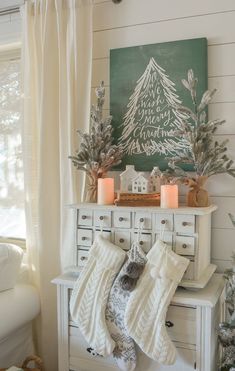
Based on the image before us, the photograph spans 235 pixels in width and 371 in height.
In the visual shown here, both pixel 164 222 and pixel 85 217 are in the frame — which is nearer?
pixel 164 222

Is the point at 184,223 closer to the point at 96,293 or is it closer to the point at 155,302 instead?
the point at 155,302

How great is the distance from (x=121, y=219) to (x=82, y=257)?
0.26 meters

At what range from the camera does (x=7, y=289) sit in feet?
6.21

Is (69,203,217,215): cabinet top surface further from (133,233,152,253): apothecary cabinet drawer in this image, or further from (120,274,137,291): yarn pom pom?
(120,274,137,291): yarn pom pom

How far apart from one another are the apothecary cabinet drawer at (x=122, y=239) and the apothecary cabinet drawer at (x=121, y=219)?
0.03 metres

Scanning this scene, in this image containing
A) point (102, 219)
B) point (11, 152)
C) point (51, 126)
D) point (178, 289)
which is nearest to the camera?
point (178, 289)

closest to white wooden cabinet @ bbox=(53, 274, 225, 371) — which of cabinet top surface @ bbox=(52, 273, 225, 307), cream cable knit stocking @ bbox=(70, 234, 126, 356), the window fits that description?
cabinet top surface @ bbox=(52, 273, 225, 307)

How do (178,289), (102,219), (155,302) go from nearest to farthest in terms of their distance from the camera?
(155,302), (178,289), (102,219)

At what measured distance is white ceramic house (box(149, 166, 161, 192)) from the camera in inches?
65.6

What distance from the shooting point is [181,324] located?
4.83 ft

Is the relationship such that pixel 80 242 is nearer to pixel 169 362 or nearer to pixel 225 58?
pixel 169 362

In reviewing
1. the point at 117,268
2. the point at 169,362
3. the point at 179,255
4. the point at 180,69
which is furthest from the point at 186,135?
the point at 169,362

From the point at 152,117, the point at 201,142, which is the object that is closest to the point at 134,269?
the point at 201,142

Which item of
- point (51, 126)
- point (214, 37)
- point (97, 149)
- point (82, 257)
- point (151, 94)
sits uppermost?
point (214, 37)
